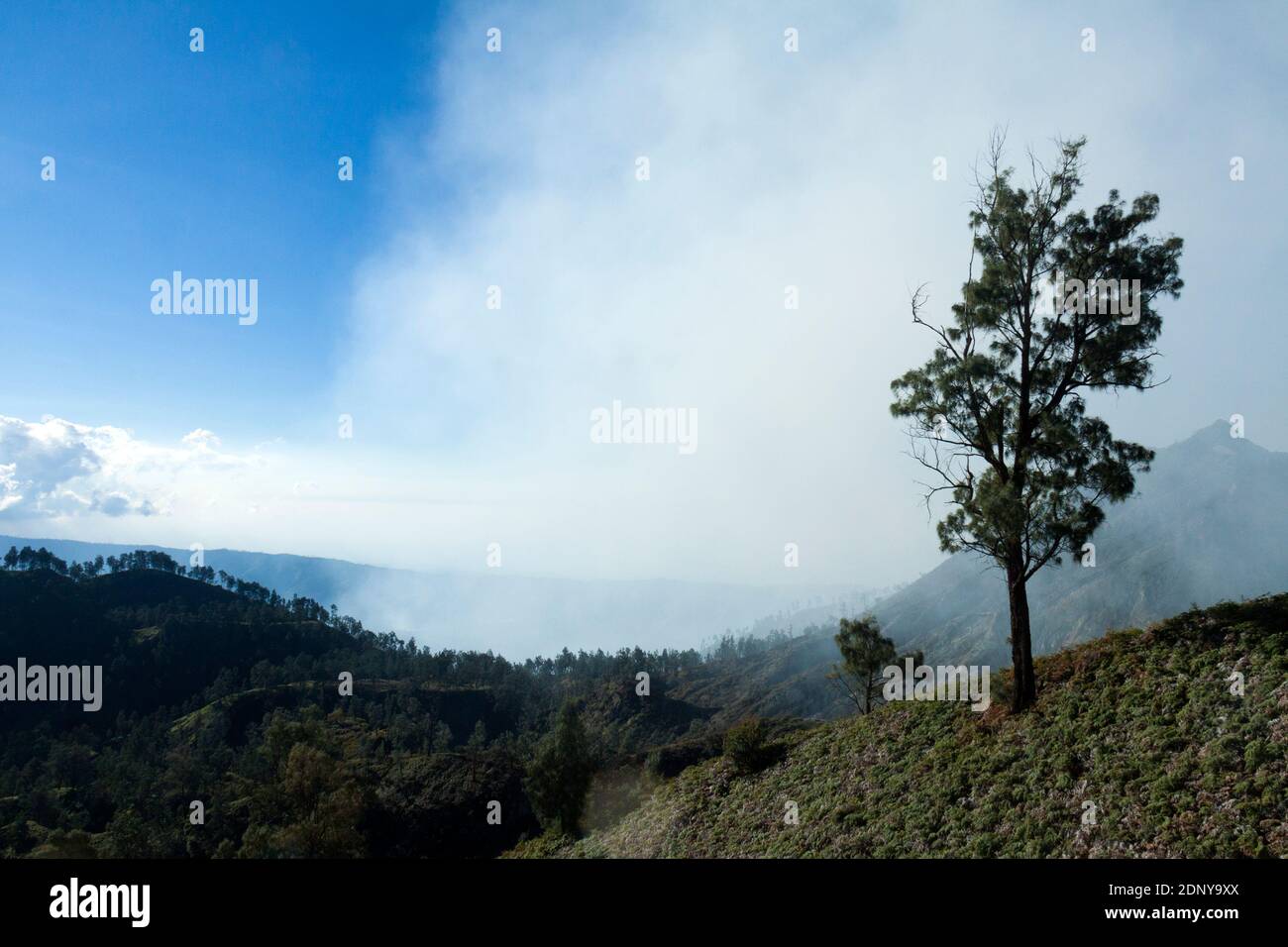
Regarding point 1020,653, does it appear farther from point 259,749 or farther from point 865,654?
point 259,749

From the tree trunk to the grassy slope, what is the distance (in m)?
0.58

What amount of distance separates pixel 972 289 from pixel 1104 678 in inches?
538

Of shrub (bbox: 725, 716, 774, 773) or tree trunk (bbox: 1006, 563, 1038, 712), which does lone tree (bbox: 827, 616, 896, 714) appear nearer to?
shrub (bbox: 725, 716, 774, 773)

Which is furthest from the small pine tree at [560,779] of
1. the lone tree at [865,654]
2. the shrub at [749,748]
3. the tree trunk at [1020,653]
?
the tree trunk at [1020,653]

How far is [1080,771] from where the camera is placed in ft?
55.6

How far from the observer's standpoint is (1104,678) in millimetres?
19797

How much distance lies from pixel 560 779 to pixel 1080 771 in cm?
4167

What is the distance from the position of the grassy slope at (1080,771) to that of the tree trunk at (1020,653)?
58cm

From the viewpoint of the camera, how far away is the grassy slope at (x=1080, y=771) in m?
13.8

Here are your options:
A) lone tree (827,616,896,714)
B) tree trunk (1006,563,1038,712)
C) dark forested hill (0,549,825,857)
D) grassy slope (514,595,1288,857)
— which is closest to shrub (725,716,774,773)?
grassy slope (514,595,1288,857)

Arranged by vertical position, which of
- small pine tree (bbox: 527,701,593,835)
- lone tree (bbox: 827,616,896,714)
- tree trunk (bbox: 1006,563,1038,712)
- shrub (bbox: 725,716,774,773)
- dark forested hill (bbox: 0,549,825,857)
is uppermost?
tree trunk (bbox: 1006,563,1038,712)

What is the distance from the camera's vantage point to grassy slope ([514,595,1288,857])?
45.3ft
